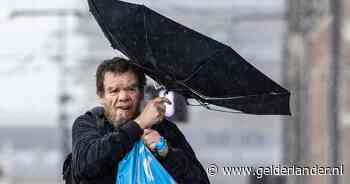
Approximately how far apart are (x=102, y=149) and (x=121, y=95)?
A: 279 millimetres

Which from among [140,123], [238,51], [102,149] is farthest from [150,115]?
[238,51]

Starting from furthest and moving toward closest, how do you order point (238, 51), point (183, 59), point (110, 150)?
point (238, 51)
point (183, 59)
point (110, 150)

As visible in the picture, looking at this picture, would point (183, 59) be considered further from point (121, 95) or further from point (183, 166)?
point (183, 166)

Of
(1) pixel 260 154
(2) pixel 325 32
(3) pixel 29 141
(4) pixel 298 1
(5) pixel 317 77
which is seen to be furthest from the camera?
(3) pixel 29 141

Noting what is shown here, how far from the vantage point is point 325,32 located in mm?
37750

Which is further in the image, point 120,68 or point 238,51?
point 238,51

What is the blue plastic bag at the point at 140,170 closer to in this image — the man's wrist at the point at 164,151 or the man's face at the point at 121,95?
the man's wrist at the point at 164,151

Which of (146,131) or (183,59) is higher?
(183,59)

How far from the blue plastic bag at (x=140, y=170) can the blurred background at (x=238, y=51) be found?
696 millimetres

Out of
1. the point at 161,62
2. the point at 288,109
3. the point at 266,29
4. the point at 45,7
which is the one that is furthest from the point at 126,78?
the point at 266,29

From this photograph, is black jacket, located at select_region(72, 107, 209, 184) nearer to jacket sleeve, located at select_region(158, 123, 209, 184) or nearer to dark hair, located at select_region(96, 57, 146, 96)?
jacket sleeve, located at select_region(158, 123, 209, 184)

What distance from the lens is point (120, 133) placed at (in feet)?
18.8

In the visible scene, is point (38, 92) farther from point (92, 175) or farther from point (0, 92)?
Result: point (92, 175)

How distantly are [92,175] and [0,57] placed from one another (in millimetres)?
56330
